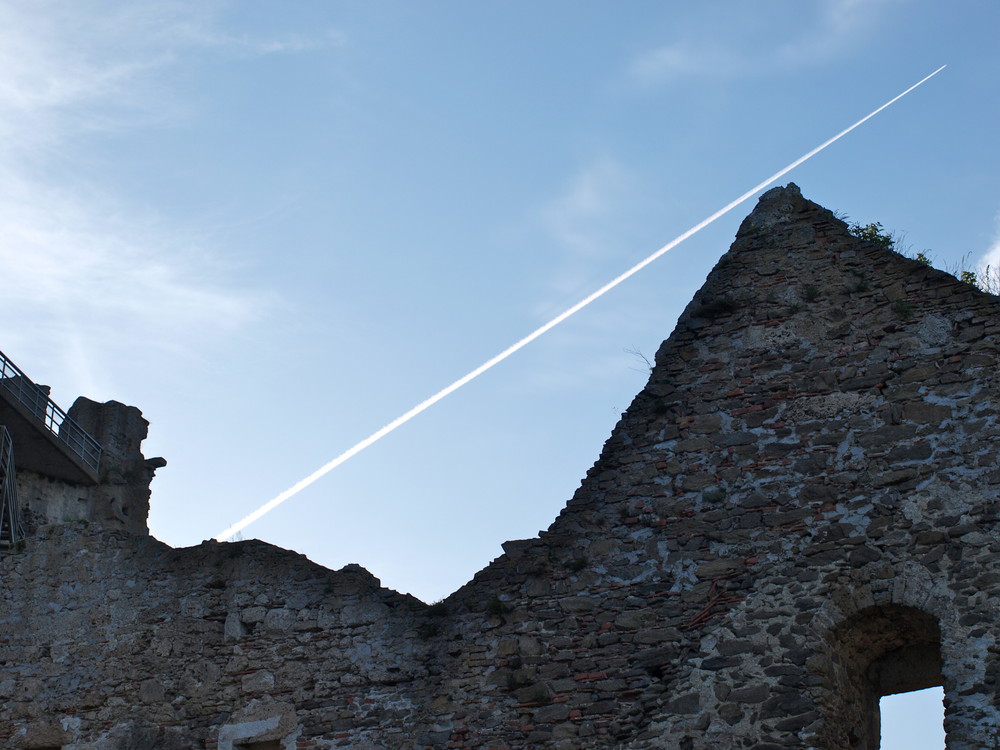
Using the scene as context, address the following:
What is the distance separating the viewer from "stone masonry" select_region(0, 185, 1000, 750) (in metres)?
10.2

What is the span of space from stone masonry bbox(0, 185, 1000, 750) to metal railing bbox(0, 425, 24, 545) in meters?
2.11

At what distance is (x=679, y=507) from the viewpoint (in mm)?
11047

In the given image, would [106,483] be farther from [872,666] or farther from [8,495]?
[872,666]

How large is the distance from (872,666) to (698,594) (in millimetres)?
1402

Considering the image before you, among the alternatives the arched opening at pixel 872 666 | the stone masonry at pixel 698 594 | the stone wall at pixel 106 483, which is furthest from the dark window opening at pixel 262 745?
the arched opening at pixel 872 666

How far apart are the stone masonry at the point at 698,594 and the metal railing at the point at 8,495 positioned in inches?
82.9

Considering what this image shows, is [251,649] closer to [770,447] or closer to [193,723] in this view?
[193,723]

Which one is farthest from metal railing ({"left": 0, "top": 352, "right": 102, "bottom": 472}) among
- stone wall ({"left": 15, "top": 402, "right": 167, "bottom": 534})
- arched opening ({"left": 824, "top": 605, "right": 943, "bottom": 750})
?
arched opening ({"left": 824, "top": 605, "right": 943, "bottom": 750})

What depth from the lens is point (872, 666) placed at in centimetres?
1073

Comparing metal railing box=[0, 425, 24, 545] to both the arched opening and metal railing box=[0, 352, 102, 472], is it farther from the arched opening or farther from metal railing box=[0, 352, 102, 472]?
the arched opening

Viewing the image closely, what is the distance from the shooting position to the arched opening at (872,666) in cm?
1012

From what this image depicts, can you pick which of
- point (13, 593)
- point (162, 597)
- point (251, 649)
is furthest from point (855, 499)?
point (13, 593)

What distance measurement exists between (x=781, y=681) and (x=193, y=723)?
4962 mm

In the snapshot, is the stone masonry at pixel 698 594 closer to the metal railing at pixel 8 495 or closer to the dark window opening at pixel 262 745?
the dark window opening at pixel 262 745
